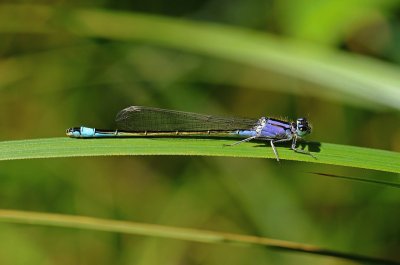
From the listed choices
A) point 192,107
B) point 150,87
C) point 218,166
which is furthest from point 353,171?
point 150,87

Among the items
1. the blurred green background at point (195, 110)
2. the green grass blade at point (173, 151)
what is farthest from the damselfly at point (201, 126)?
the blurred green background at point (195, 110)

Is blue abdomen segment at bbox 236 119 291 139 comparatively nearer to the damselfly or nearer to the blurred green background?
the damselfly

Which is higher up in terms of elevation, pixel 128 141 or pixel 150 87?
pixel 150 87

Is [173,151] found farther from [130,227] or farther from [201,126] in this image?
[201,126]

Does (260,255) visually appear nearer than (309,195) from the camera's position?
Yes

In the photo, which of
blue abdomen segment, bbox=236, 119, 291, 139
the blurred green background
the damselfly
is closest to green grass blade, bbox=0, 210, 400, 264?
the damselfly

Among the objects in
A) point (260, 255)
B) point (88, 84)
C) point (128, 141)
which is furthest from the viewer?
point (88, 84)

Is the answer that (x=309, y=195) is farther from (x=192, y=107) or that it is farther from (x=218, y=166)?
(x=192, y=107)
